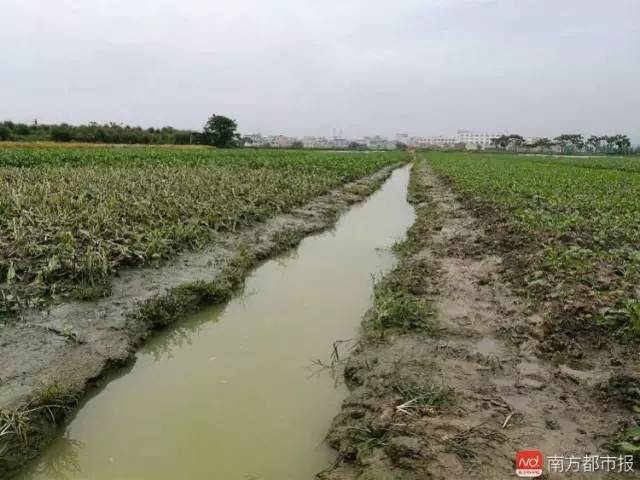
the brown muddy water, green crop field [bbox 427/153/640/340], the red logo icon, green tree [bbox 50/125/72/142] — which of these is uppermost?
green tree [bbox 50/125/72/142]

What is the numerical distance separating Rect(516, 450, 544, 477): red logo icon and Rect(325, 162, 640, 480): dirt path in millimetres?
47

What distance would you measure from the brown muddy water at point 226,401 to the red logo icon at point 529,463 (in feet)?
4.00

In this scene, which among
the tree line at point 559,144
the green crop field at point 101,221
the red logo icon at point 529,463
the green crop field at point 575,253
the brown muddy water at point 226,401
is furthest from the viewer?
the tree line at point 559,144

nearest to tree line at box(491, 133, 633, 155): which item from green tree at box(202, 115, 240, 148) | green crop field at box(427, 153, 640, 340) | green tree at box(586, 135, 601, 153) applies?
green tree at box(586, 135, 601, 153)

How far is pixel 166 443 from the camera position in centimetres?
326

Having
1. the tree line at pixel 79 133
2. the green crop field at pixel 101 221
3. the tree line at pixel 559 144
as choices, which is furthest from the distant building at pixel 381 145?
Answer: the green crop field at pixel 101 221

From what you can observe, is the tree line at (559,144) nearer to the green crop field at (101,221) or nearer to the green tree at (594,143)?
the green tree at (594,143)

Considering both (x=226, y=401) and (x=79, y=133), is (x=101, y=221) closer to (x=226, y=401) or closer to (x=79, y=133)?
(x=226, y=401)

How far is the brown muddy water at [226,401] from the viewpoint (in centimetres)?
310

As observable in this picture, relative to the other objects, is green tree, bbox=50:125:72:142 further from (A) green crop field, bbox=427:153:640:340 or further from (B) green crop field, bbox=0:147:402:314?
(A) green crop field, bbox=427:153:640:340

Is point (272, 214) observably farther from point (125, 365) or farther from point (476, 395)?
point (476, 395)

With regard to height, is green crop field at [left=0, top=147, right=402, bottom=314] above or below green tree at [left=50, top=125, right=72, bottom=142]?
below

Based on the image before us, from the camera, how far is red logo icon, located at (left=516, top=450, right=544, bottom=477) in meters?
2.60

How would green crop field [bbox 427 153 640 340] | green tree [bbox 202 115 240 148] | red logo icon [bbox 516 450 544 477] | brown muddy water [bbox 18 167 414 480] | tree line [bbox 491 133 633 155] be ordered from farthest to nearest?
tree line [bbox 491 133 633 155] → green tree [bbox 202 115 240 148] → green crop field [bbox 427 153 640 340] → brown muddy water [bbox 18 167 414 480] → red logo icon [bbox 516 450 544 477]
